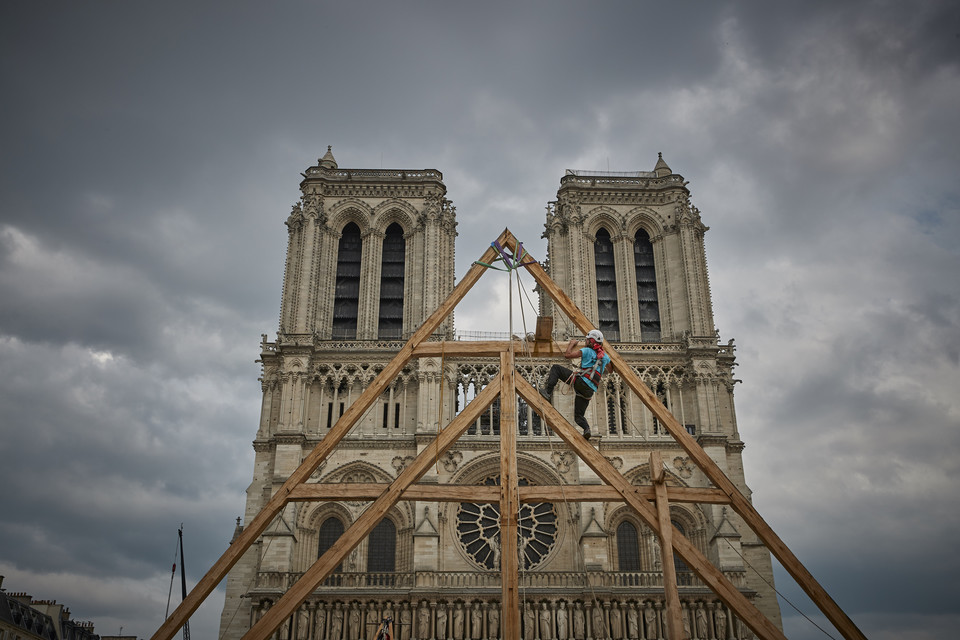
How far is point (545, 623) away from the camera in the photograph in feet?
92.9

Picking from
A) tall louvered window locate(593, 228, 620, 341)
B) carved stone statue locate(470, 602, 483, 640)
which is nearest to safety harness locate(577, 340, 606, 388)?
carved stone statue locate(470, 602, 483, 640)

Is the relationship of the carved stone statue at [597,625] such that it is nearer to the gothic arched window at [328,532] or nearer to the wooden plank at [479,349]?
the gothic arched window at [328,532]

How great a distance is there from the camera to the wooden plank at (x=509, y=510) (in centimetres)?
1247

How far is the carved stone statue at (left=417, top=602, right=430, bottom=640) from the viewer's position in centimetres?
2786

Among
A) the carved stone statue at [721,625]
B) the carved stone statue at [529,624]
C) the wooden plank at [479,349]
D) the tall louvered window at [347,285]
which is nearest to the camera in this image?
the wooden plank at [479,349]

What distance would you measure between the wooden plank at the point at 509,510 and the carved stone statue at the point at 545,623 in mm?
15765

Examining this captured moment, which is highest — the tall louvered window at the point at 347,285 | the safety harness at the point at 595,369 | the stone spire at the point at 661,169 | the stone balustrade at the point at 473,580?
the stone spire at the point at 661,169

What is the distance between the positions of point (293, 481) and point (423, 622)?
53.8ft

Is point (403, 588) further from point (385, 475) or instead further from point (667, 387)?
point (667, 387)

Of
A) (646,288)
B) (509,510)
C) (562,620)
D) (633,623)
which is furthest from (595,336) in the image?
(646,288)

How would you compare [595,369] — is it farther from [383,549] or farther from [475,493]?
[383,549]

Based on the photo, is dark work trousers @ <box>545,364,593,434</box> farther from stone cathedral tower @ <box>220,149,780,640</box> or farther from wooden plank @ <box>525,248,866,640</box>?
stone cathedral tower @ <box>220,149,780,640</box>

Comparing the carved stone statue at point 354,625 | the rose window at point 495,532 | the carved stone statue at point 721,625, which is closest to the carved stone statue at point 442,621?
the carved stone statue at point 354,625

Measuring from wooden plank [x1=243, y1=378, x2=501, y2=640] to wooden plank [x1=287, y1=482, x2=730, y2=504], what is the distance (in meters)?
0.37
